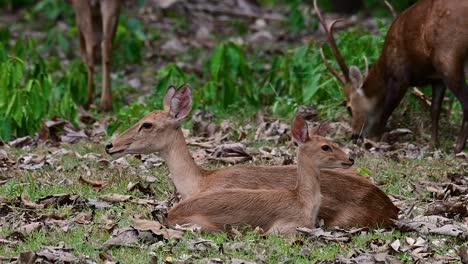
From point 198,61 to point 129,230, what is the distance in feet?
29.2

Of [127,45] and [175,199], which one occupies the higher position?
[175,199]

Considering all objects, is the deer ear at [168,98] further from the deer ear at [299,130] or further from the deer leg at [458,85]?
the deer leg at [458,85]

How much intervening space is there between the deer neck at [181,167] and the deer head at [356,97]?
12.8 feet

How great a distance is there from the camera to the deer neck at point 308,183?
692 cm

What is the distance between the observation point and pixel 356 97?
11367 millimetres

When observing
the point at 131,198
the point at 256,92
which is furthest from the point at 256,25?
the point at 131,198

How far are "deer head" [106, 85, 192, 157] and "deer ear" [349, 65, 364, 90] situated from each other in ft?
12.8

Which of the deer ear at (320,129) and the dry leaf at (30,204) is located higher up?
the deer ear at (320,129)

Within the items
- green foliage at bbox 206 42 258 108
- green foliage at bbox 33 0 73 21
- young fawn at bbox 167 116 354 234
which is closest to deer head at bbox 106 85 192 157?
young fawn at bbox 167 116 354 234

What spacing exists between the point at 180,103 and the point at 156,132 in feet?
0.83

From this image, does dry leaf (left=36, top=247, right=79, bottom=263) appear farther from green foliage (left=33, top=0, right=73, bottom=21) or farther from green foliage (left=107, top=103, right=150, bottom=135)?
green foliage (left=33, top=0, right=73, bottom=21)

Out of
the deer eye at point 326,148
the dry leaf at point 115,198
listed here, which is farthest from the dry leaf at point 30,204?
the deer eye at point 326,148

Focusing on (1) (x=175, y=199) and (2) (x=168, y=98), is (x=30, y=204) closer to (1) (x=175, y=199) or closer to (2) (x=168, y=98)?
(1) (x=175, y=199)

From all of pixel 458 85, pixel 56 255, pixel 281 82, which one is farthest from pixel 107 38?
pixel 56 255
